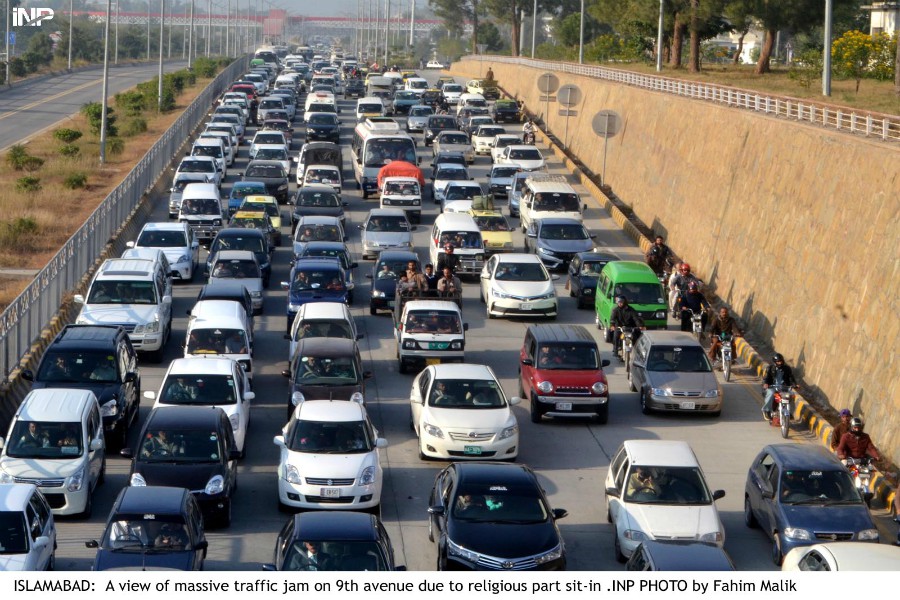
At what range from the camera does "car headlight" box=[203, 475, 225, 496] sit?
19531mm

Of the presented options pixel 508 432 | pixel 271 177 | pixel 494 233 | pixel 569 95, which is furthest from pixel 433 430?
pixel 569 95

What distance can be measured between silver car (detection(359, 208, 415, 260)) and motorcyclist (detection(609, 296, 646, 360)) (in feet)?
33.5

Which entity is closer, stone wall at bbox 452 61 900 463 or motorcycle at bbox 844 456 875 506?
motorcycle at bbox 844 456 875 506

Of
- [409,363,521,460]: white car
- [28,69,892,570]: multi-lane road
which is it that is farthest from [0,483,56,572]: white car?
[409,363,521,460]: white car

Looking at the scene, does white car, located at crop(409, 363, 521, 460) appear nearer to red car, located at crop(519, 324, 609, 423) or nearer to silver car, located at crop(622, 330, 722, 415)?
red car, located at crop(519, 324, 609, 423)

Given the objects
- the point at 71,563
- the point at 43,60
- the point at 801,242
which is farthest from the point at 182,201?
the point at 43,60

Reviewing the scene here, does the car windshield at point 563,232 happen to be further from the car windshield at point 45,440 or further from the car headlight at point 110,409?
the car windshield at point 45,440

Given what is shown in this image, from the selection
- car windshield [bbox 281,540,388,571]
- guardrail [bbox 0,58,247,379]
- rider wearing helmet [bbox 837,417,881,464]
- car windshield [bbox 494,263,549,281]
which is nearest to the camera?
car windshield [bbox 281,540,388,571]

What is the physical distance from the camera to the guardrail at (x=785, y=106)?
1235 inches

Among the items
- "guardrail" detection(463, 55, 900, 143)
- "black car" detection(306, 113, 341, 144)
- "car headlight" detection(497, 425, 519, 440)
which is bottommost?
"car headlight" detection(497, 425, 519, 440)

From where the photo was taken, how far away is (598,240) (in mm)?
44688

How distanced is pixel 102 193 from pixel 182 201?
1362cm
